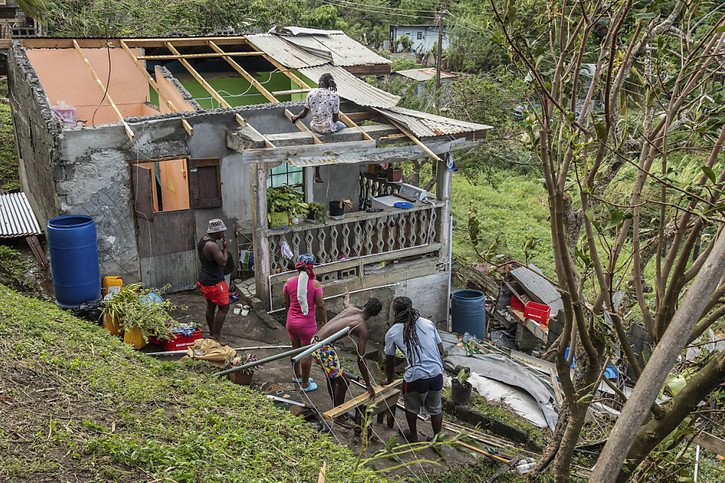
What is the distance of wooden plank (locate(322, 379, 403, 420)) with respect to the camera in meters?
7.48

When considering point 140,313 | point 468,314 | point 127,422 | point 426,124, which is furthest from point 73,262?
point 468,314

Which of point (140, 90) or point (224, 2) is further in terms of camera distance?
point (224, 2)

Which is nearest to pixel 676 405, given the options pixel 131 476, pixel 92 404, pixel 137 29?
pixel 131 476

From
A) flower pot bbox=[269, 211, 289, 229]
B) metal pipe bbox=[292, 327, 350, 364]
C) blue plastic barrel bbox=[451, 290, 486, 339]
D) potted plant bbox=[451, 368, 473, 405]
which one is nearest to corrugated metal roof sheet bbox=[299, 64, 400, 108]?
flower pot bbox=[269, 211, 289, 229]

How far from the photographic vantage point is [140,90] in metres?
14.8

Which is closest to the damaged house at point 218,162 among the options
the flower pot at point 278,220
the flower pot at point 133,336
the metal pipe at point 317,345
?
the flower pot at point 278,220

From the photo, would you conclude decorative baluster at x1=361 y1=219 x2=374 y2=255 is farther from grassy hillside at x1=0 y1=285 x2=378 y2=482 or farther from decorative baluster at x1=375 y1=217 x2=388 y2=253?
grassy hillside at x1=0 y1=285 x2=378 y2=482

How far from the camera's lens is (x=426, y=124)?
39.9ft

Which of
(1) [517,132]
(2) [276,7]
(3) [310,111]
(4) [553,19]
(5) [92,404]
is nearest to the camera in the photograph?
(4) [553,19]

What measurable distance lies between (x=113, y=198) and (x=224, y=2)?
1416cm

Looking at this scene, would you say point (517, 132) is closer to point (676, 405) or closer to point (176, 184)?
point (176, 184)

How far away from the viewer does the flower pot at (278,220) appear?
1085 centimetres

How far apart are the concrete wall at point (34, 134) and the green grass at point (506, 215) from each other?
1143cm

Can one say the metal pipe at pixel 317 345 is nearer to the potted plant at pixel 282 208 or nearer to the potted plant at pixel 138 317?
the potted plant at pixel 138 317
